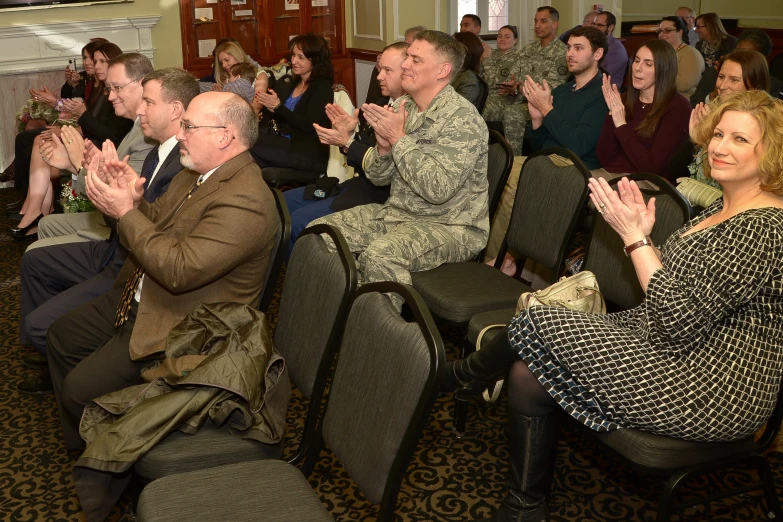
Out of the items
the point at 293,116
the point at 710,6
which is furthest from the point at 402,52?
the point at 710,6

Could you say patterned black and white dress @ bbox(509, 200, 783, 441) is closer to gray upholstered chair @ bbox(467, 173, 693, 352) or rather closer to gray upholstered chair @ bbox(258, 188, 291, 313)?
gray upholstered chair @ bbox(467, 173, 693, 352)

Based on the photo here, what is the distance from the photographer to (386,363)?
1732 millimetres

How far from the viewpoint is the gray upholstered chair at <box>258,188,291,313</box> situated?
8.05ft

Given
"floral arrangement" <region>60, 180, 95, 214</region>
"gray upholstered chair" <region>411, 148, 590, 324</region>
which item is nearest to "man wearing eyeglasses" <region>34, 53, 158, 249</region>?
"floral arrangement" <region>60, 180, 95, 214</region>

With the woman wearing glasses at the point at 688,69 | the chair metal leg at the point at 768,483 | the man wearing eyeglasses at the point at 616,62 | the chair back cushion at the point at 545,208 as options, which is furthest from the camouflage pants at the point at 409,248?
the woman wearing glasses at the point at 688,69

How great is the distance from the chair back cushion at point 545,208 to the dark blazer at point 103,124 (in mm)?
2569

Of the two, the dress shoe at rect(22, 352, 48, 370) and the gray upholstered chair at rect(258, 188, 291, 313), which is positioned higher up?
the gray upholstered chair at rect(258, 188, 291, 313)

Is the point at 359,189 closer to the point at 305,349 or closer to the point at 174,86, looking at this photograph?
the point at 174,86

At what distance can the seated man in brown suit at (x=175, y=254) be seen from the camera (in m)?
2.32

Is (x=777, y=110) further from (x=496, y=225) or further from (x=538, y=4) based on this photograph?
(x=538, y=4)

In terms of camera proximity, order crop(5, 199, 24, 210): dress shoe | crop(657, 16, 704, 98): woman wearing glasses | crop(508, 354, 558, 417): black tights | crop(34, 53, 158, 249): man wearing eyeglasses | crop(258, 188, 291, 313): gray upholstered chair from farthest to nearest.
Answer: crop(5, 199, 24, 210): dress shoe < crop(657, 16, 704, 98): woman wearing glasses < crop(34, 53, 158, 249): man wearing eyeglasses < crop(258, 188, 291, 313): gray upholstered chair < crop(508, 354, 558, 417): black tights

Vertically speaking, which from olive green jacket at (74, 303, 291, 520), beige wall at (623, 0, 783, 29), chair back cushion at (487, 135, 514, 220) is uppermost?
beige wall at (623, 0, 783, 29)

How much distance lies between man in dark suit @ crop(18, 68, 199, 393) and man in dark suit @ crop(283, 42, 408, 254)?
0.71 m

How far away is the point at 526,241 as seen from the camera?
314 centimetres
